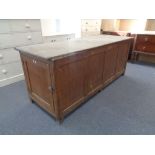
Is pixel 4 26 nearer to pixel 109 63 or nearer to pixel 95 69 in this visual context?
pixel 95 69

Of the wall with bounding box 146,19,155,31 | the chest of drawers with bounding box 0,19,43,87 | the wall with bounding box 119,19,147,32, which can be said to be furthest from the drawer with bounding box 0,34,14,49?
the wall with bounding box 146,19,155,31

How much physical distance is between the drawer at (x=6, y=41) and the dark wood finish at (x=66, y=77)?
0.86 metres

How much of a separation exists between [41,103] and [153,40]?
290 centimetres

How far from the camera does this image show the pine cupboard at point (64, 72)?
133 centimetres

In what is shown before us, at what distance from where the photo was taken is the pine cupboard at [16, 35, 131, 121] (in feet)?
4.38

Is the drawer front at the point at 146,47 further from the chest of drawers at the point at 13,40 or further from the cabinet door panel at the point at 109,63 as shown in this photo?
the chest of drawers at the point at 13,40

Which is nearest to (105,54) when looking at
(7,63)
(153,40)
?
(7,63)

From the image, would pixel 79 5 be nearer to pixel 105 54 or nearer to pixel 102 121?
pixel 105 54

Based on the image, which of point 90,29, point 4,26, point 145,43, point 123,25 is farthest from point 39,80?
point 123,25

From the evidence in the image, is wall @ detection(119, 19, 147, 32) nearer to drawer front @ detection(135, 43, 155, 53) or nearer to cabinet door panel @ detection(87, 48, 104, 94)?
drawer front @ detection(135, 43, 155, 53)

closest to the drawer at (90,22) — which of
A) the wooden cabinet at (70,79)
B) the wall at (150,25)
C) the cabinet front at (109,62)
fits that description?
the wall at (150,25)

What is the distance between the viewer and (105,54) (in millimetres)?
1941

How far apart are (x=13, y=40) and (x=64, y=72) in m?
1.41

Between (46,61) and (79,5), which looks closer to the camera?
(46,61)
